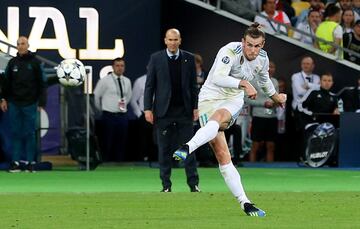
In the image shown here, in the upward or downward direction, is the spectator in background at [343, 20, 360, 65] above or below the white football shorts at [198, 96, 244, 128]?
above

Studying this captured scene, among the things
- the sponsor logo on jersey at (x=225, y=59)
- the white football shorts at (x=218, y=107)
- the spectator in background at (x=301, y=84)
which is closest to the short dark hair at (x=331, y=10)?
the spectator in background at (x=301, y=84)

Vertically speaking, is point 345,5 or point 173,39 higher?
point 345,5

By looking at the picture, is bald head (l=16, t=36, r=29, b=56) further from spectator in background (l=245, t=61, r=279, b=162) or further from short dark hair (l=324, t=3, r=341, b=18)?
short dark hair (l=324, t=3, r=341, b=18)

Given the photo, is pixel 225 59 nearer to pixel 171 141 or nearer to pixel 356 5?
pixel 171 141

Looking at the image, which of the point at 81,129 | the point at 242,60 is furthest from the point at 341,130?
the point at 242,60

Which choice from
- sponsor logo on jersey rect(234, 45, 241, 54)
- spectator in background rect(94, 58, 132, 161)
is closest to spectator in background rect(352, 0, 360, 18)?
spectator in background rect(94, 58, 132, 161)

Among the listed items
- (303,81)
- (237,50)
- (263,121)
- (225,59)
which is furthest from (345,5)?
(225,59)

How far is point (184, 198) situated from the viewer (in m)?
17.2

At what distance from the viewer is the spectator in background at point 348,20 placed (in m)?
28.4

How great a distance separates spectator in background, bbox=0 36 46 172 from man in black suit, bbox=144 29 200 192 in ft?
17.7

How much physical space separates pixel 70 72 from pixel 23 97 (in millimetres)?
1120

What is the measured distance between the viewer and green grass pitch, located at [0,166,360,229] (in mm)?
13891

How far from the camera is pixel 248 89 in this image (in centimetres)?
1426

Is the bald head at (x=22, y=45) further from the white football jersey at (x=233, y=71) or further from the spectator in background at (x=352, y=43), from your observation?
the white football jersey at (x=233, y=71)
